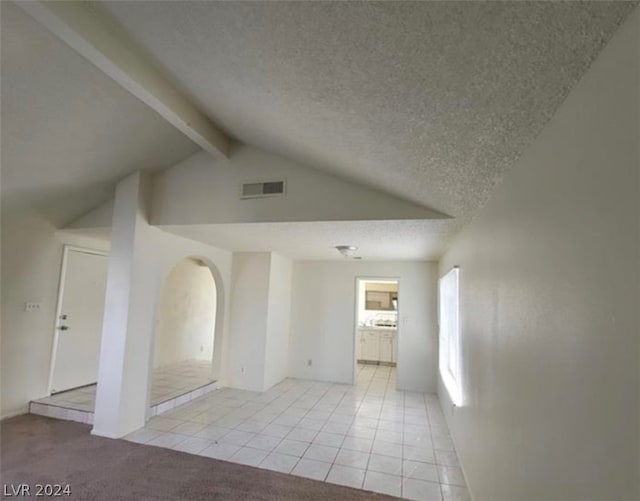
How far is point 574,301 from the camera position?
1.05 meters

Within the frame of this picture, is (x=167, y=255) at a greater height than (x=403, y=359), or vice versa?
(x=167, y=255)

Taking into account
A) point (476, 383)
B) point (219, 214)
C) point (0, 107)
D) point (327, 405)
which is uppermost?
point (0, 107)

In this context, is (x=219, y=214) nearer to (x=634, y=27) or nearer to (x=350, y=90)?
(x=350, y=90)

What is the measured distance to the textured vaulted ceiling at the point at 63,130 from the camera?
2127mm

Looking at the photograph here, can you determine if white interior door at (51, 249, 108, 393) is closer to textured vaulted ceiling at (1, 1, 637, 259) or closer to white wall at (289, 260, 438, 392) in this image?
textured vaulted ceiling at (1, 1, 637, 259)

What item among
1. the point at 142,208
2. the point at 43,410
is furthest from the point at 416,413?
the point at 43,410

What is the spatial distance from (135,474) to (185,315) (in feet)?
13.2

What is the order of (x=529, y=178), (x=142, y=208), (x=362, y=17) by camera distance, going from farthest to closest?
1. (x=142, y=208)
2. (x=529, y=178)
3. (x=362, y=17)

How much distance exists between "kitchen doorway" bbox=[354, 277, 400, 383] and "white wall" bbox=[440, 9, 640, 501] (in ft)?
14.0

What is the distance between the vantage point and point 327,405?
15.4ft

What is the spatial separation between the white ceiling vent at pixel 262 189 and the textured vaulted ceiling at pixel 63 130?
80 cm

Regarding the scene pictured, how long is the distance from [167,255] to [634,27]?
4.27 metres

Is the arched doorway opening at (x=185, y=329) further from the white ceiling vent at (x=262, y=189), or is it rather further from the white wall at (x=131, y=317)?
the white ceiling vent at (x=262, y=189)

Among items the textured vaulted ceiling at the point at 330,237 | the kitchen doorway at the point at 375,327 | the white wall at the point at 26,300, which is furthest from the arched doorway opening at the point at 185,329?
the kitchen doorway at the point at 375,327
